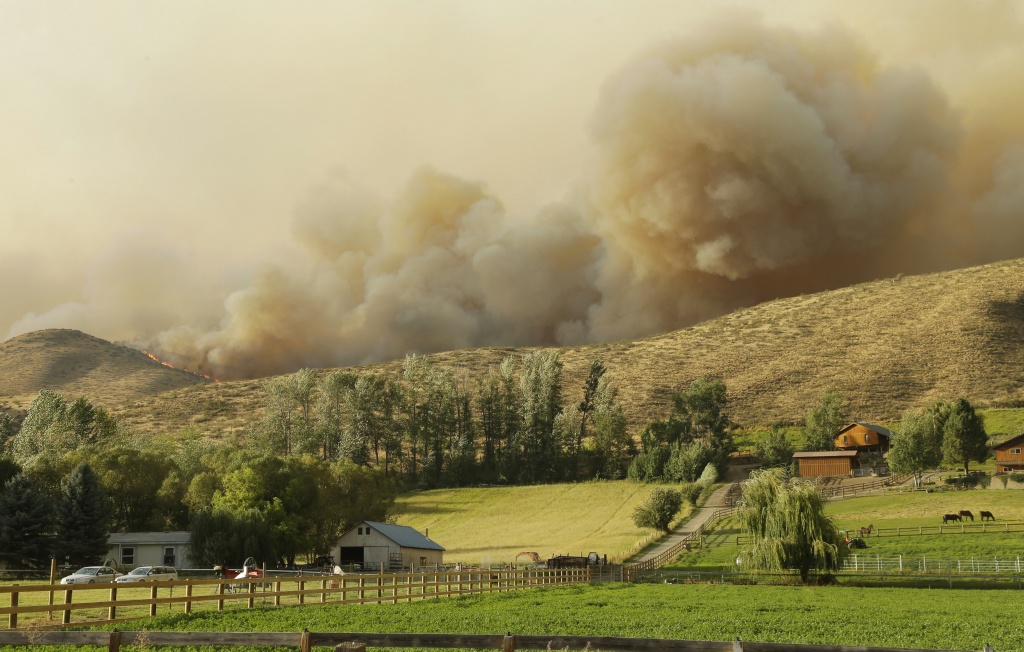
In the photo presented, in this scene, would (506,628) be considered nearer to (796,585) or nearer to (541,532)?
(796,585)

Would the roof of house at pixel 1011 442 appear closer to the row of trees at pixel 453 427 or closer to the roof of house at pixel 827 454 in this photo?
the roof of house at pixel 827 454

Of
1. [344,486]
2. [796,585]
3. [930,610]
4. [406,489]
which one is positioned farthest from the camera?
[406,489]

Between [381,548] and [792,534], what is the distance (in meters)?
21.4

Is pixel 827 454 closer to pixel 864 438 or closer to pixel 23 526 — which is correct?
pixel 864 438

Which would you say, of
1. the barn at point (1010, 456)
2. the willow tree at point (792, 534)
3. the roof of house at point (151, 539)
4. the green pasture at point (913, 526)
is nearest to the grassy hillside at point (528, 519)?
the green pasture at point (913, 526)

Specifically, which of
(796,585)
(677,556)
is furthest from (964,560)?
(677,556)

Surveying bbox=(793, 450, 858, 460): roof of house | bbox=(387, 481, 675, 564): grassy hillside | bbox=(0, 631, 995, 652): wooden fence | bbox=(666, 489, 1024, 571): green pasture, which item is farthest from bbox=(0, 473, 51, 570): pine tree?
bbox=(793, 450, 858, 460): roof of house

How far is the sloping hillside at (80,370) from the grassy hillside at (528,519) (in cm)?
7593

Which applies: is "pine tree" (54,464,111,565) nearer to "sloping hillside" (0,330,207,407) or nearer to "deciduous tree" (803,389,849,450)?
"deciduous tree" (803,389,849,450)

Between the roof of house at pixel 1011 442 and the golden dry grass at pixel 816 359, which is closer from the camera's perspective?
the roof of house at pixel 1011 442

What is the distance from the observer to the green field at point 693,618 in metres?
14.9

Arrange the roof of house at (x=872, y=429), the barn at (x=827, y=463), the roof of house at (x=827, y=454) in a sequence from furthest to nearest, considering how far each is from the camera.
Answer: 1. the roof of house at (x=872, y=429)
2. the roof of house at (x=827, y=454)
3. the barn at (x=827, y=463)

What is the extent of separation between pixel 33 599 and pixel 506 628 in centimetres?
2005

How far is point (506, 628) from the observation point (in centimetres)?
1520
